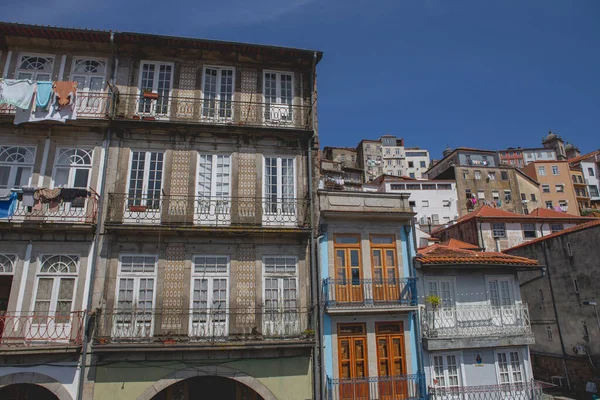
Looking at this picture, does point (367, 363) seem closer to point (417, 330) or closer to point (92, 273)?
point (417, 330)

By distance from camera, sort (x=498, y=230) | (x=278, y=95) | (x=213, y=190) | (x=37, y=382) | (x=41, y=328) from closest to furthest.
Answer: (x=37, y=382) → (x=41, y=328) → (x=213, y=190) → (x=278, y=95) → (x=498, y=230)

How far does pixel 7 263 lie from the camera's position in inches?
522

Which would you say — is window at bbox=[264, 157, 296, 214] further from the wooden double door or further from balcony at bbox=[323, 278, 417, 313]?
the wooden double door

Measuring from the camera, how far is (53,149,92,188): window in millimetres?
14289

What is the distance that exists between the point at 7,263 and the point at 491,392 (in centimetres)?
1774

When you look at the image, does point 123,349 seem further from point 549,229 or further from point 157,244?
point 549,229

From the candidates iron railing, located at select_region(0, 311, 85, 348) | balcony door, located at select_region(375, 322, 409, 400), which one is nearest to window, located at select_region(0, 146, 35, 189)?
iron railing, located at select_region(0, 311, 85, 348)

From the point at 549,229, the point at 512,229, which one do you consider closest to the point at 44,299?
the point at 512,229

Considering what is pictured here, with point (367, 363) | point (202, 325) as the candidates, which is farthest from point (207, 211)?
point (367, 363)

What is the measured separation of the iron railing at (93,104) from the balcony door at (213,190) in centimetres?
380

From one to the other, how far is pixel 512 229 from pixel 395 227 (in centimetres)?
2299

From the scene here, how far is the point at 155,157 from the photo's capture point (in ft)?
48.8

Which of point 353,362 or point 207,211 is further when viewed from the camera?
point 353,362

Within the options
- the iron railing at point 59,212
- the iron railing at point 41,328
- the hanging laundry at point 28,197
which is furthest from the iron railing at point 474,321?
the hanging laundry at point 28,197
